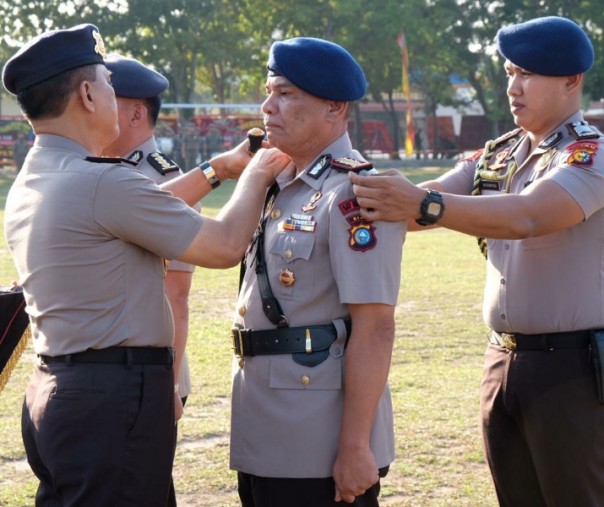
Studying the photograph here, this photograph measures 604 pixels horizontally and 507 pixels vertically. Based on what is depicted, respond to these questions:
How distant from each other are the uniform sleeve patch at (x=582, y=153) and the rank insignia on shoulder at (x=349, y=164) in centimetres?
76

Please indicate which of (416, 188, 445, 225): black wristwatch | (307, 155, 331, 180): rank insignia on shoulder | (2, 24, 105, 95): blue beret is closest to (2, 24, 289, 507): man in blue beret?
(2, 24, 105, 95): blue beret

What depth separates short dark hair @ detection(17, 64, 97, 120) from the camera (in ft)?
10.7

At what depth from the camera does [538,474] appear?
3.72 m

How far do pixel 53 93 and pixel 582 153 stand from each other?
5.83ft

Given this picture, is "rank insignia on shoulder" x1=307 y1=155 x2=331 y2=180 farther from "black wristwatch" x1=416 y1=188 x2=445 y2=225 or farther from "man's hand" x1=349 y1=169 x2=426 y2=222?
"black wristwatch" x1=416 y1=188 x2=445 y2=225

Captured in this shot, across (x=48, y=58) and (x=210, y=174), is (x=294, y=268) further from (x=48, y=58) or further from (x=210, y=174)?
(x=48, y=58)

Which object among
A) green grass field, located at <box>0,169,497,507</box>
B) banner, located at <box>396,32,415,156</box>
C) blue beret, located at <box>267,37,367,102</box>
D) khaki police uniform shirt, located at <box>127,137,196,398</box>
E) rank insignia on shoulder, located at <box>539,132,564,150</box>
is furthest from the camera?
banner, located at <box>396,32,415,156</box>

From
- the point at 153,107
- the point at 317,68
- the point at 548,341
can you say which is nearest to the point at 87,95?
the point at 317,68

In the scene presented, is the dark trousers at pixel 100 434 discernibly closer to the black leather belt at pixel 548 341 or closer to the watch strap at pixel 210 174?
the watch strap at pixel 210 174

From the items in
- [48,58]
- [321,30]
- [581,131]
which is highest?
[321,30]

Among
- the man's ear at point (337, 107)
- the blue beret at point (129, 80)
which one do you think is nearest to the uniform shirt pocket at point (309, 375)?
the man's ear at point (337, 107)

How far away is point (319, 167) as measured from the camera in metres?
3.40

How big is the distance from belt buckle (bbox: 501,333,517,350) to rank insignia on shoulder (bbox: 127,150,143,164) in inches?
67.8

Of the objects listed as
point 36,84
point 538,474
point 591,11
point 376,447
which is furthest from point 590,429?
point 591,11
